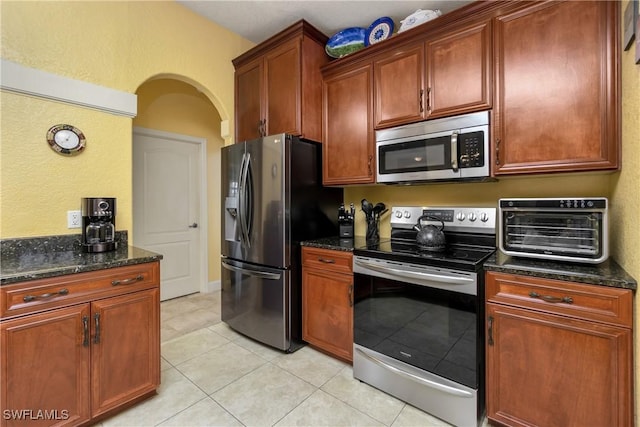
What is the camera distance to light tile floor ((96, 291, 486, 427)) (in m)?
1.59

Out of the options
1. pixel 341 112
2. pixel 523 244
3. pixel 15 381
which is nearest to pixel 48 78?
pixel 15 381

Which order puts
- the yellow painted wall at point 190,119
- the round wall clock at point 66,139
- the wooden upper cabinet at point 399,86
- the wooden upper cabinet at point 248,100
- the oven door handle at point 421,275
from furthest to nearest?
the yellow painted wall at point 190,119
the wooden upper cabinet at point 248,100
the wooden upper cabinet at point 399,86
the round wall clock at point 66,139
the oven door handle at point 421,275

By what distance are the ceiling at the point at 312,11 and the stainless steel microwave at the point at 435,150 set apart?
3.54 feet

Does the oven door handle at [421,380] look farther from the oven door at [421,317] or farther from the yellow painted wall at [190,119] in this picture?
the yellow painted wall at [190,119]

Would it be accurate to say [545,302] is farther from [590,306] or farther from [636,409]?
[636,409]

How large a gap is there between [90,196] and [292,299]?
5.38ft

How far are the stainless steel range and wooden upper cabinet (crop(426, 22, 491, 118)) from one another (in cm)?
74

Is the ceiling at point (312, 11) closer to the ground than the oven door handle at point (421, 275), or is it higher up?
higher up

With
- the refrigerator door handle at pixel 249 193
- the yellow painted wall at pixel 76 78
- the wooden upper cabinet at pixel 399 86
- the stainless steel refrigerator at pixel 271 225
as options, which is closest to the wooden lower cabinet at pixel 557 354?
the wooden upper cabinet at pixel 399 86

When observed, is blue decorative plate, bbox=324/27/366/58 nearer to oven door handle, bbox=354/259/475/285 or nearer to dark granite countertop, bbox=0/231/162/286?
oven door handle, bbox=354/259/475/285

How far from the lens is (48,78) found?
177cm

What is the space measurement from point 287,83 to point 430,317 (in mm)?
2136

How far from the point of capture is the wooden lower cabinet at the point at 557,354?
47.0 inches
